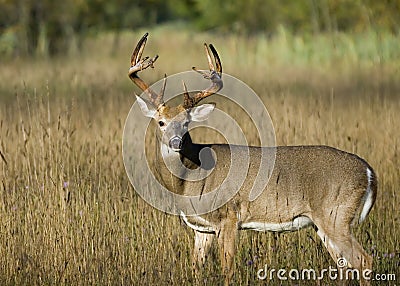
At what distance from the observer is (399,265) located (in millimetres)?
5445

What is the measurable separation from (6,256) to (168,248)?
3.55ft

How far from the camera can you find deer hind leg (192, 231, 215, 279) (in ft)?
17.8

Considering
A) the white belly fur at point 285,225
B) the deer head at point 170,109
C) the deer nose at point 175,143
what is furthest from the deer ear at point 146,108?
the white belly fur at point 285,225

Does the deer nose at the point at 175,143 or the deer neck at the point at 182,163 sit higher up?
the deer nose at the point at 175,143

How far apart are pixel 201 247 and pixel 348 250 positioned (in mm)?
1023

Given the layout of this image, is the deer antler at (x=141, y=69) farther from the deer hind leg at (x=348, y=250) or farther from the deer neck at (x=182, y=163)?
the deer hind leg at (x=348, y=250)

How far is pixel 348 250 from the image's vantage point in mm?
5383

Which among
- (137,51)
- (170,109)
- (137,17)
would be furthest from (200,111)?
(137,17)

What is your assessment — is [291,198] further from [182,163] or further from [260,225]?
[182,163]

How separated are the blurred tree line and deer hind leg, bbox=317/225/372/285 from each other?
11.5 meters

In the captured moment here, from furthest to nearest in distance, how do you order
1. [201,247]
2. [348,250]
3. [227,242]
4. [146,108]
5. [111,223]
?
[146,108], [111,223], [201,247], [227,242], [348,250]

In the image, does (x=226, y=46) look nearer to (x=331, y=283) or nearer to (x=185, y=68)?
(x=185, y=68)

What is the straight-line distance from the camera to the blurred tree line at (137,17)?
21250mm

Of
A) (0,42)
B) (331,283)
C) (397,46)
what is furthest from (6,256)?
(0,42)
